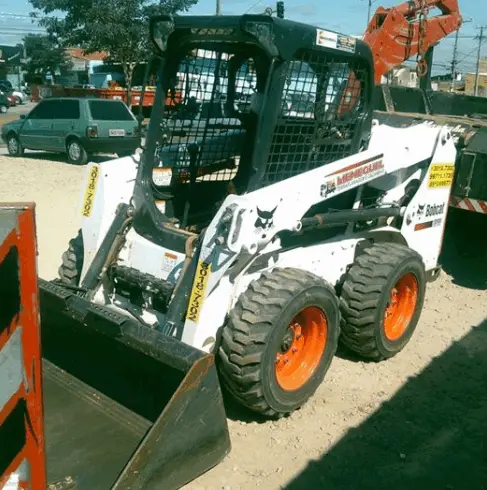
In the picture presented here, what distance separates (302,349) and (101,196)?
172 centimetres

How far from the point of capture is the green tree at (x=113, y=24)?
20.9 metres

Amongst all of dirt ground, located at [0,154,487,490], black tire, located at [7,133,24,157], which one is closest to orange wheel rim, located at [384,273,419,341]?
dirt ground, located at [0,154,487,490]

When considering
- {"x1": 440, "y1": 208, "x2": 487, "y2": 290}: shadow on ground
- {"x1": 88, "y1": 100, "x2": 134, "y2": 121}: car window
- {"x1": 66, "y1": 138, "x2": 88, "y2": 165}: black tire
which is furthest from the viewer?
{"x1": 88, "y1": 100, "x2": 134, "y2": 121}: car window

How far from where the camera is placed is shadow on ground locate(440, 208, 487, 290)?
7094 mm

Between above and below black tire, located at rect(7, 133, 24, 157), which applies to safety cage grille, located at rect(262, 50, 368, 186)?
above

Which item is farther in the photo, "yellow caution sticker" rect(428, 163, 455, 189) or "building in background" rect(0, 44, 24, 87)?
"building in background" rect(0, 44, 24, 87)

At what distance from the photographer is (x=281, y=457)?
368cm

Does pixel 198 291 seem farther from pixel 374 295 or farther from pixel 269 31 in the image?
pixel 269 31

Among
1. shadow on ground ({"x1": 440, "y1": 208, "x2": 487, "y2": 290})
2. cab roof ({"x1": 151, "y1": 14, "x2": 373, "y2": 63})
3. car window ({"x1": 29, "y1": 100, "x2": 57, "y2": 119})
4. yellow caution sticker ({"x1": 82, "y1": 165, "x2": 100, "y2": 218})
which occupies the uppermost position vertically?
cab roof ({"x1": 151, "y1": 14, "x2": 373, "y2": 63})

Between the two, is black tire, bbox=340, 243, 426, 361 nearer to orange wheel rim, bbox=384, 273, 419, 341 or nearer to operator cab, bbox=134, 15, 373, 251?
orange wheel rim, bbox=384, 273, 419, 341

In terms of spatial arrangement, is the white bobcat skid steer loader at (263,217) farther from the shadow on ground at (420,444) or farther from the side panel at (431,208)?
the shadow on ground at (420,444)

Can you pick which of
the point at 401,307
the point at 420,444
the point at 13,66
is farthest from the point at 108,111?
the point at 13,66

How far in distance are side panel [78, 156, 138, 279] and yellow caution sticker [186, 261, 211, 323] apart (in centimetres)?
105

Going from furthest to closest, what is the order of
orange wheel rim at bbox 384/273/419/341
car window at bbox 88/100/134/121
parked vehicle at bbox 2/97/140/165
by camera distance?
car window at bbox 88/100/134/121 → parked vehicle at bbox 2/97/140/165 → orange wheel rim at bbox 384/273/419/341
